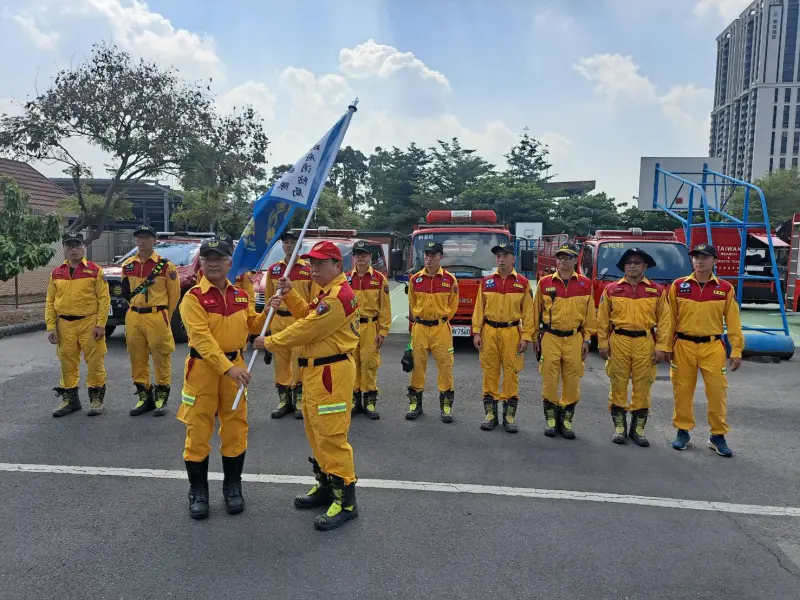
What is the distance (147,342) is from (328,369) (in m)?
3.46

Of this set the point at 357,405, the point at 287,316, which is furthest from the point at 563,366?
the point at 287,316

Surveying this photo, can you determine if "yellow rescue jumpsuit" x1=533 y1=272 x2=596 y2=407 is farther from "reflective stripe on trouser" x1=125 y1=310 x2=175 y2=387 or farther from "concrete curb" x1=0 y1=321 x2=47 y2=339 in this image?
"concrete curb" x1=0 y1=321 x2=47 y2=339

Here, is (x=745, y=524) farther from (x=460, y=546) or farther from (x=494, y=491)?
(x=460, y=546)

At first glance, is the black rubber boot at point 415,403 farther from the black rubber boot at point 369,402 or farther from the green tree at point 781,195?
the green tree at point 781,195

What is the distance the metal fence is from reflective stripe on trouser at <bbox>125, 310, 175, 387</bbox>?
23.4 ft

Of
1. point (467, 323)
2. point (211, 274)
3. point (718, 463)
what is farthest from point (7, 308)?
point (718, 463)

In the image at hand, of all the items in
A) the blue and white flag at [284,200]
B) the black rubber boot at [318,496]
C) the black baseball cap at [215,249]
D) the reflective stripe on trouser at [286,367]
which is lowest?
the black rubber boot at [318,496]

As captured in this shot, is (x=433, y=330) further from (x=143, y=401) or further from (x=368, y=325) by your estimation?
(x=143, y=401)

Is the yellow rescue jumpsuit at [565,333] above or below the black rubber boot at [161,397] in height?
above

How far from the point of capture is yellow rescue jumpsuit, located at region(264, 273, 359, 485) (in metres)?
3.77

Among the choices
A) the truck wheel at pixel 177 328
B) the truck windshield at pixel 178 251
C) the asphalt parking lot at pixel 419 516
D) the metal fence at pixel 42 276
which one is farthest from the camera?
the metal fence at pixel 42 276

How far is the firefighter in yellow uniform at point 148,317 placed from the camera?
635cm

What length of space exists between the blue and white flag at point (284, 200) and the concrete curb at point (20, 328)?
938 centimetres

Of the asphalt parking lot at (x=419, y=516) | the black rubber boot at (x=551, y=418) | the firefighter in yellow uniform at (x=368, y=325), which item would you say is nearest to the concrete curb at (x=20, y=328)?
the asphalt parking lot at (x=419, y=516)
